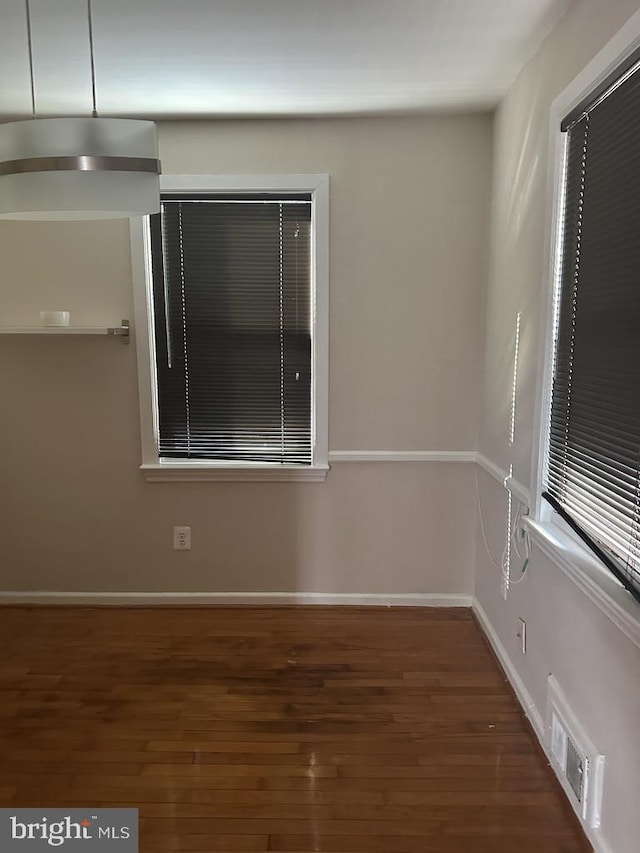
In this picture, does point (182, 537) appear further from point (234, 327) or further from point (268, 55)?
point (268, 55)

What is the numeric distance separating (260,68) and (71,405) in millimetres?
1767

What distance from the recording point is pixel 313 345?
2.95 meters

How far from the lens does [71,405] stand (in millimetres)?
3020

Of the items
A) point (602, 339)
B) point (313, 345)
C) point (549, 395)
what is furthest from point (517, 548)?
point (313, 345)

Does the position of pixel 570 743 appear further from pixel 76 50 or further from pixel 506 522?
pixel 76 50

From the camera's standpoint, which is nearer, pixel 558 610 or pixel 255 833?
pixel 255 833

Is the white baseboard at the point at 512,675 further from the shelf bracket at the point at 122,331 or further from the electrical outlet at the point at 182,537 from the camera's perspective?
the shelf bracket at the point at 122,331

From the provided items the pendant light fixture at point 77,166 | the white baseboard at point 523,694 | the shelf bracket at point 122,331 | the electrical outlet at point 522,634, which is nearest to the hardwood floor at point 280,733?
the white baseboard at point 523,694

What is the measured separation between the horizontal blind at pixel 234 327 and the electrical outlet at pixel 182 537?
39cm

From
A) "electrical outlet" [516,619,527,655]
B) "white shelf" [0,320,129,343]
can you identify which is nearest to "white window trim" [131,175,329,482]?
"white shelf" [0,320,129,343]

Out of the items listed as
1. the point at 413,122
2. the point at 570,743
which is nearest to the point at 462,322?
the point at 413,122

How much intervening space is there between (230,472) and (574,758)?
6.19 feet

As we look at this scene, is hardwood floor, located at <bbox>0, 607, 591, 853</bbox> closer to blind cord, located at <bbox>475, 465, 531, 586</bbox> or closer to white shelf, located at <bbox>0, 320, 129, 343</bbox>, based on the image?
blind cord, located at <bbox>475, 465, 531, 586</bbox>

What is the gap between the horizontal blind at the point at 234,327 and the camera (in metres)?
2.90
